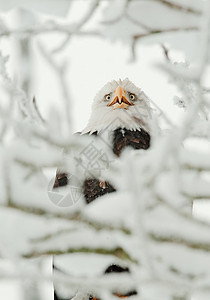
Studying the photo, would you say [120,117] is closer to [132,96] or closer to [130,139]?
[132,96]

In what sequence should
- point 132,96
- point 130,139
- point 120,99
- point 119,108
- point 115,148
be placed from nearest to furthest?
point 115,148, point 130,139, point 120,99, point 119,108, point 132,96

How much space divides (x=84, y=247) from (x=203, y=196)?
34 centimetres

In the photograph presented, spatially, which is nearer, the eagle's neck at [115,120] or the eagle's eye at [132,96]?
the eagle's neck at [115,120]

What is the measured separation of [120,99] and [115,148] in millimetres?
666

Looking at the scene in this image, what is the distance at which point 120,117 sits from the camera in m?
4.28

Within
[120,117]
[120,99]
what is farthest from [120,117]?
[120,99]

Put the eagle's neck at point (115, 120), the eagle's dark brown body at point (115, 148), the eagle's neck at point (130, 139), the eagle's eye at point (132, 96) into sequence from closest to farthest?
the eagle's dark brown body at point (115, 148), the eagle's neck at point (130, 139), the eagle's neck at point (115, 120), the eagle's eye at point (132, 96)

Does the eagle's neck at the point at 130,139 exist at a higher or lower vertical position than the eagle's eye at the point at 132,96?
lower

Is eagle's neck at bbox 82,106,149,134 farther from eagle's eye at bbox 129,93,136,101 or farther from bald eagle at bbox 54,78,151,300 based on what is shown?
eagle's eye at bbox 129,93,136,101

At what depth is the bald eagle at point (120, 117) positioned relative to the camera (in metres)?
3.87

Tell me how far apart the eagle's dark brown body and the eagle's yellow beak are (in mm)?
225

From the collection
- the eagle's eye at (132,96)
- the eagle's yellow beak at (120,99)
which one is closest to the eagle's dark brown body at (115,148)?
the eagle's yellow beak at (120,99)

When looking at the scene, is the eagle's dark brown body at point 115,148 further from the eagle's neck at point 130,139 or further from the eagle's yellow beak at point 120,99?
the eagle's yellow beak at point 120,99

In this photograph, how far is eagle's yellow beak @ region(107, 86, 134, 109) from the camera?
4.20 metres
